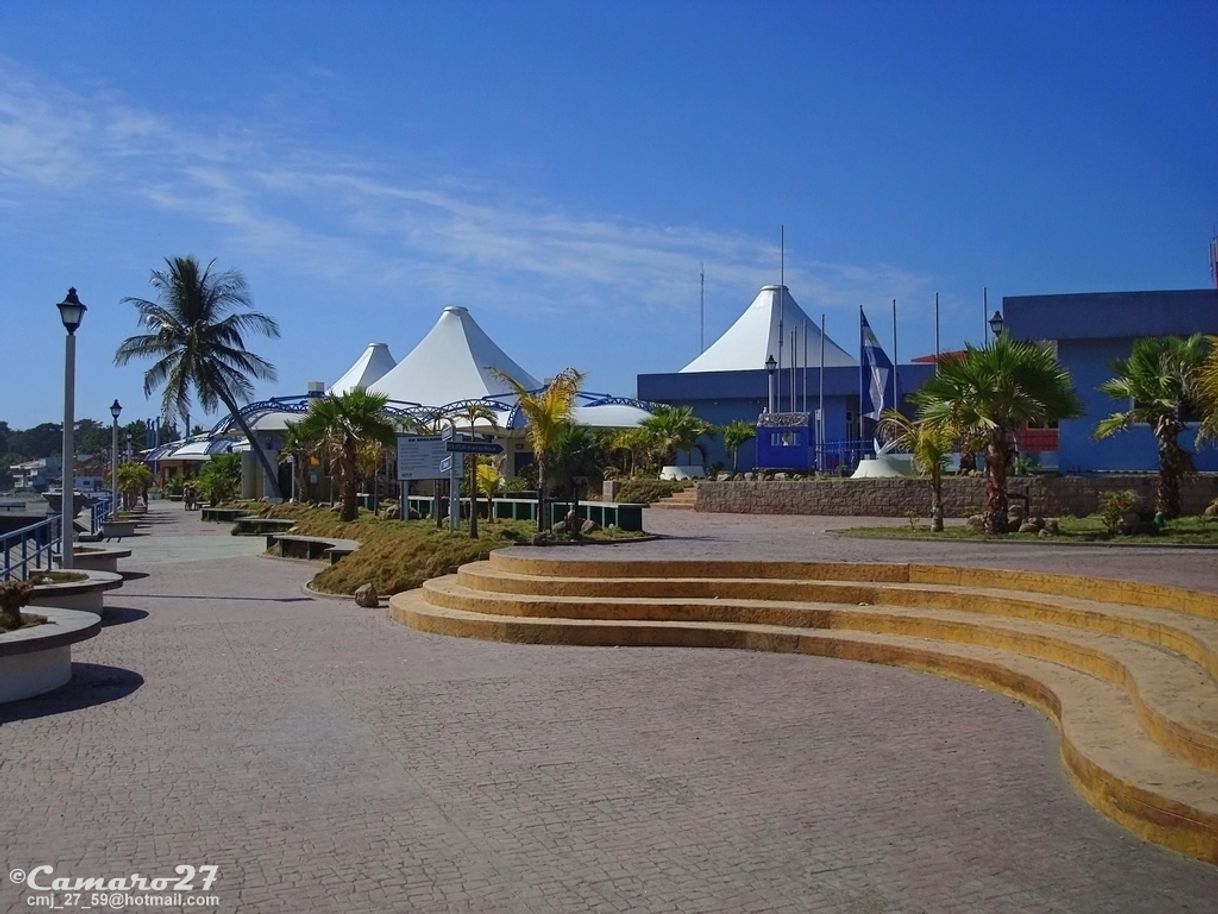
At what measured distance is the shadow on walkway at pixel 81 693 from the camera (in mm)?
8414

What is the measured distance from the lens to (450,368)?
54.9 meters

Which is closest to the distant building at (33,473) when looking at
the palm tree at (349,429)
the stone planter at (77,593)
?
the palm tree at (349,429)

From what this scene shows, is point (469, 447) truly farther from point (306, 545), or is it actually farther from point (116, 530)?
point (116, 530)

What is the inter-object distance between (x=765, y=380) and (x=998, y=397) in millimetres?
32648

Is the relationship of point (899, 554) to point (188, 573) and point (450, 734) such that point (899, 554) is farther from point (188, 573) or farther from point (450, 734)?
point (188, 573)

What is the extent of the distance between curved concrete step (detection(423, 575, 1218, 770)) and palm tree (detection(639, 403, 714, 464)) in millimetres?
25014

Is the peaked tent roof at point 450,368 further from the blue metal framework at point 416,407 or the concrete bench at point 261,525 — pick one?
the concrete bench at point 261,525

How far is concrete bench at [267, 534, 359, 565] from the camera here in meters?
22.9

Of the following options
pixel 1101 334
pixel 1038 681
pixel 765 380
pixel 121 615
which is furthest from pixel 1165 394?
pixel 765 380

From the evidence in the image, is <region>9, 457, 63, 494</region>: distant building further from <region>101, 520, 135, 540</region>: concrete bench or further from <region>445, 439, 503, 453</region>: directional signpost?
<region>445, 439, 503, 453</region>: directional signpost

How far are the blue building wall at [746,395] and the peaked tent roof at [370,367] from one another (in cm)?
2044

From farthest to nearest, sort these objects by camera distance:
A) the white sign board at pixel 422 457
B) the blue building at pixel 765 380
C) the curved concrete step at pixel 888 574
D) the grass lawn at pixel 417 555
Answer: the blue building at pixel 765 380, the white sign board at pixel 422 457, the grass lawn at pixel 417 555, the curved concrete step at pixel 888 574

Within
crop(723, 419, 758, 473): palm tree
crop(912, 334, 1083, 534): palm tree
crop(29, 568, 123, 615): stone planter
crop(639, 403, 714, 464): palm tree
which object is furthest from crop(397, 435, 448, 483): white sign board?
crop(723, 419, 758, 473): palm tree

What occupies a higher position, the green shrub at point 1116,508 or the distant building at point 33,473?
the distant building at point 33,473
